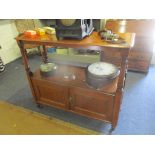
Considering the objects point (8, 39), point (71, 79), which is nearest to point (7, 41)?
point (8, 39)

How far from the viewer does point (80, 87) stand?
1383 mm

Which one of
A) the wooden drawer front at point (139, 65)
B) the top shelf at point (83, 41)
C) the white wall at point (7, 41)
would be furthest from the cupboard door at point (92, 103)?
the white wall at point (7, 41)

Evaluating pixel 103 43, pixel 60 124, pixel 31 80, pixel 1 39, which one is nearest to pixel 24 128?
pixel 60 124

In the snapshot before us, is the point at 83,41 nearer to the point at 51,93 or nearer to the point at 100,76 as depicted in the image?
the point at 100,76

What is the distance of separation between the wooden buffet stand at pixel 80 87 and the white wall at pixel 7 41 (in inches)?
71.2

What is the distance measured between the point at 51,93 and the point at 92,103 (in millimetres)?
476

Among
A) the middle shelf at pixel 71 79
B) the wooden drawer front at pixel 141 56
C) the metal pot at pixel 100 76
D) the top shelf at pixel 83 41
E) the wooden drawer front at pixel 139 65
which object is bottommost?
A: the wooden drawer front at pixel 139 65

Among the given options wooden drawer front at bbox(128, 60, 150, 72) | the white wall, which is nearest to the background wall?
the white wall

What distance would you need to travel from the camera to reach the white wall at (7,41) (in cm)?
294

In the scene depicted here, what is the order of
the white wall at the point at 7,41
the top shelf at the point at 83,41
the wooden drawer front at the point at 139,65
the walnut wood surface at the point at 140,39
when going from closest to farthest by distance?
the top shelf at the point at 83,41 < the walnut wood surface at the point at 140,39 < the wooden drawer front at the point at 139,65 < the white wall at the point at 7,41

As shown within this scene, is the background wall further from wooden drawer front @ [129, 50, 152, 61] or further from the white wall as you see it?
wooden drawer front @ [129, 50, 152, 61]

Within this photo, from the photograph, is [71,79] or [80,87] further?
[71,79]

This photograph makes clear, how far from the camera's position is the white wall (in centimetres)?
294

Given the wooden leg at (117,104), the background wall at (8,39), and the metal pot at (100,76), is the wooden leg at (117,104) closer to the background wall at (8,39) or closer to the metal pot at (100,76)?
the metal pot at (100,76)
